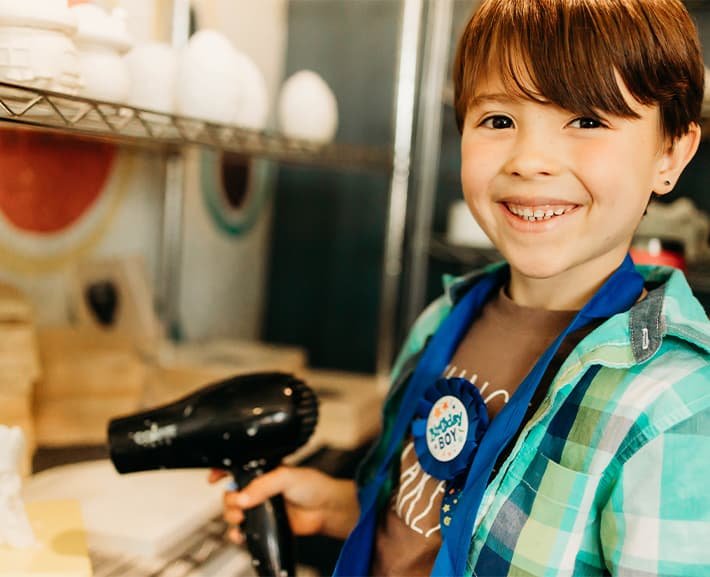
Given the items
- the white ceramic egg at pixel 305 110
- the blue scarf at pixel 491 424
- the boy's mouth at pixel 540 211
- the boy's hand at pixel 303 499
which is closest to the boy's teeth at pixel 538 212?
the boy's mouth at pixel 540 211

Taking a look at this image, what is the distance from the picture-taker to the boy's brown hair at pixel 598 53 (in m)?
0.80

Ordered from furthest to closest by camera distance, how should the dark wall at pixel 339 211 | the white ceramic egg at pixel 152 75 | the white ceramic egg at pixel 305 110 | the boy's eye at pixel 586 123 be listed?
the dark wall at pixel 339 211 → the white ceramic egg at pixel 305 110 → the white ceramic egg at pixel 152 75 → the boy's eye at pixel 586 123

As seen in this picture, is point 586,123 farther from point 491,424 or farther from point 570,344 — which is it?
point 491,424

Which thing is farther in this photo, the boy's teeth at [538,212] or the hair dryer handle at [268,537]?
the hair dryer handle at [268,537]

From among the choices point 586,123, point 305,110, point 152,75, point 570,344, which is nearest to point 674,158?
point 586,123

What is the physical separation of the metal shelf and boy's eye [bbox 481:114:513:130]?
0.42 metres

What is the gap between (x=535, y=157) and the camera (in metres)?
0.83

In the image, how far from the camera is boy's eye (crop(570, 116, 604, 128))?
82cm

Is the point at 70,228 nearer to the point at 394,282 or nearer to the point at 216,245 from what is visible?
the point at 216,245

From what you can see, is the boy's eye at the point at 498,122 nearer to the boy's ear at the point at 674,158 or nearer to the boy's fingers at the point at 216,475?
the boy's ear at the point at 674,158

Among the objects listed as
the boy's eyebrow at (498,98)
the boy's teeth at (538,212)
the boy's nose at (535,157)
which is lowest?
the boy's teeth at (538,212)

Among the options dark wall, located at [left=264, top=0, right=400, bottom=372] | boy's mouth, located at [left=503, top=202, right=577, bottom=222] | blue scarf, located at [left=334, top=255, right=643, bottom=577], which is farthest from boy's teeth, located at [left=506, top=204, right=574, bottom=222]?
dark wall, located at [left=264, top=0, right=400, bottom=372]

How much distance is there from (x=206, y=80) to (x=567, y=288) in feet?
2.05

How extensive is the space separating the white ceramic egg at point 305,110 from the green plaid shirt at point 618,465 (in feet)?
2.89
